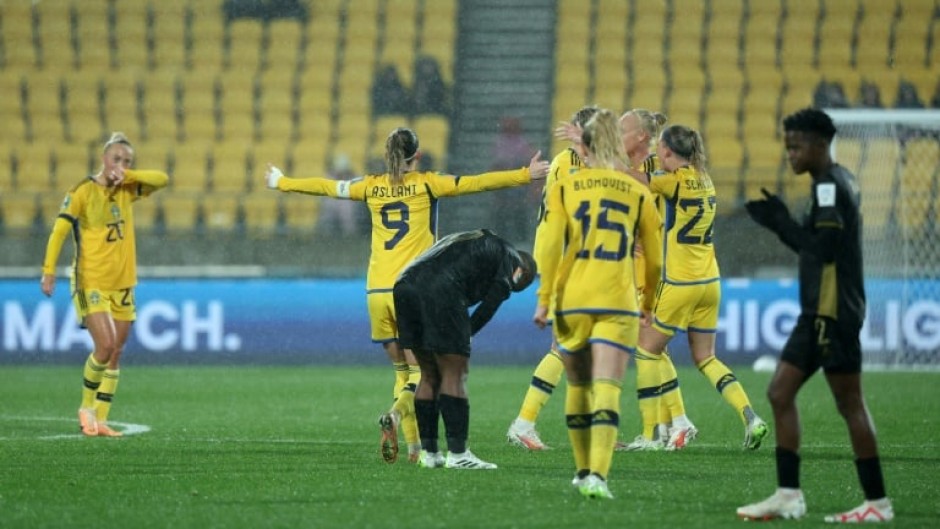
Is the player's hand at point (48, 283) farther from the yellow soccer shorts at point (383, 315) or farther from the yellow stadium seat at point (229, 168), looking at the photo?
the yellow stadium seat at point (229, 168)

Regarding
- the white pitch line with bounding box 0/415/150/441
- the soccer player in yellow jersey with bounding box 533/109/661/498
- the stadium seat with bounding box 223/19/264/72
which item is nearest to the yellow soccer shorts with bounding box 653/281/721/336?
the soccer player in yellow jersey with bounding box 533/109/661/498

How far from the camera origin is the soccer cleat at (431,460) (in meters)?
9.69

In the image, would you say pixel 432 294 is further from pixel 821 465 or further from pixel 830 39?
pixel 830 39

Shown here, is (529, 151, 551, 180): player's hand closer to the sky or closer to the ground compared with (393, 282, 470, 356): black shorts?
closer to the sky

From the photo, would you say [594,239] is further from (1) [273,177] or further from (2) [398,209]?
(1) [273,177]

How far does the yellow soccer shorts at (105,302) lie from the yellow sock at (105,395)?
46cm

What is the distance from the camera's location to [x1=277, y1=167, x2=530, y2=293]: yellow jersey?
34.8ft

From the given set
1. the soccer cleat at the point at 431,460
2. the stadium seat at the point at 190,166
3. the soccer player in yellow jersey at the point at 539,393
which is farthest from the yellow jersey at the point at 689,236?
the stadium seat at the point at 190,166

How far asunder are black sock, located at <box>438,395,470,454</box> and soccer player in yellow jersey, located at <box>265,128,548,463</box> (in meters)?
0.94

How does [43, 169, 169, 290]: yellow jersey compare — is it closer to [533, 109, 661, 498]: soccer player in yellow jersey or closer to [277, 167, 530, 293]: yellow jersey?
[277, 167, 530, 293]: yellow jersey

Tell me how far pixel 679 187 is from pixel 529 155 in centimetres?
989

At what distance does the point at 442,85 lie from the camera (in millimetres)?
23500

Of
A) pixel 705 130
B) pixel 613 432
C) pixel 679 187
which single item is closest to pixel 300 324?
pixel 705 130

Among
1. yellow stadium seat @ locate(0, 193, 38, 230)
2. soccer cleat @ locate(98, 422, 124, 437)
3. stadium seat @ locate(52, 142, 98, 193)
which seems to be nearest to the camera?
soccer cleat @ locate(98, 422, 124, 437)
